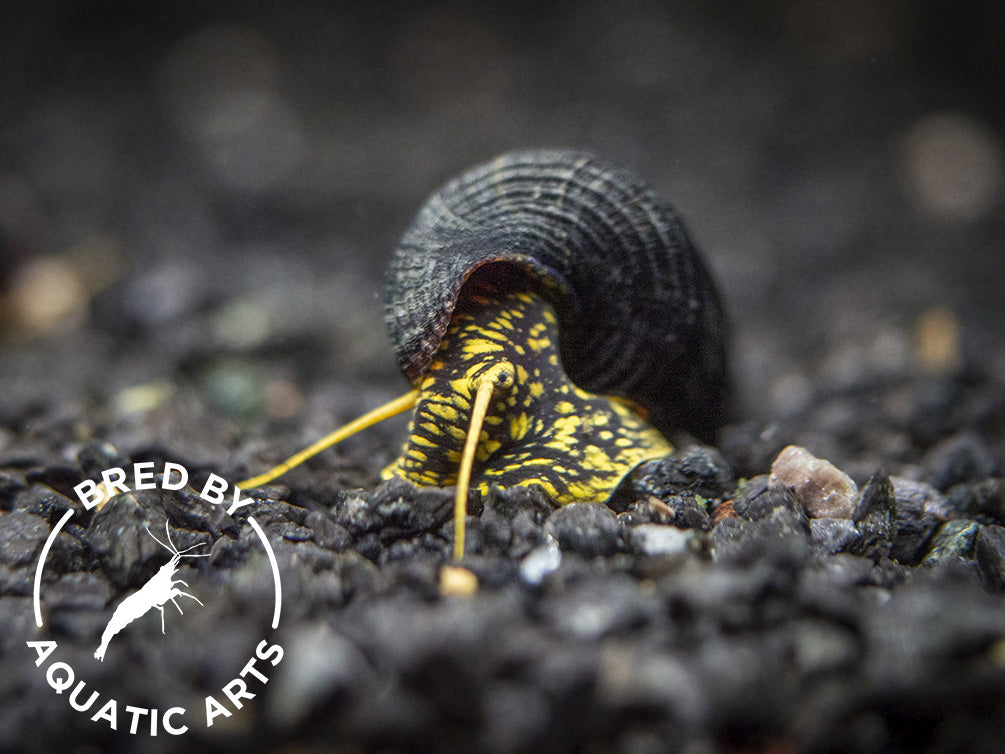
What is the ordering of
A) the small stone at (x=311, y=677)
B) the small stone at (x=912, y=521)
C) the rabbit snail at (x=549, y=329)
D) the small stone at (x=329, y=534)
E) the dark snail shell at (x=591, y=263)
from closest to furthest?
the small stone at (x=311, y=677) < the small stone at (x=329, y=534) < the small stone at (x=912, y=521) < the rabbit snail at (x=549, y=329) < the dark snail shell at (x=591, y=263)

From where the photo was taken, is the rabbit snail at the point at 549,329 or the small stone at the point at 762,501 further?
the rabbit snail at the point at 549,329

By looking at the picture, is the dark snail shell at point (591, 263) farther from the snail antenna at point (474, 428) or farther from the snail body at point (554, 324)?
the snail antenna at point (474, 428)

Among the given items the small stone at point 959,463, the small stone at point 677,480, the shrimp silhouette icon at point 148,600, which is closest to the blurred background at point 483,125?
the small stone at point 959,463

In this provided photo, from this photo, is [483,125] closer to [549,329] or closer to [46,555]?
[549,329]

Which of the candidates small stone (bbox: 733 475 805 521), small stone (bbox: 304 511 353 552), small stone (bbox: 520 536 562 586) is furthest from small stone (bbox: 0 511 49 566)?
small stone (bbox: 733 475 805 521)

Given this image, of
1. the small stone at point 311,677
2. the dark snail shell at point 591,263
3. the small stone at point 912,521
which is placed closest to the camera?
the small stone at point 311,677

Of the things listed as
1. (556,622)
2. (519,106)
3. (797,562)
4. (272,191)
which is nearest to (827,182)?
(519,106)

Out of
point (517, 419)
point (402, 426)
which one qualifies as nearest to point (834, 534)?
point (517, 419)

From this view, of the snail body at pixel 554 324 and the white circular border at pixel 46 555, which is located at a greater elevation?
the snail body at pixel 554 324
